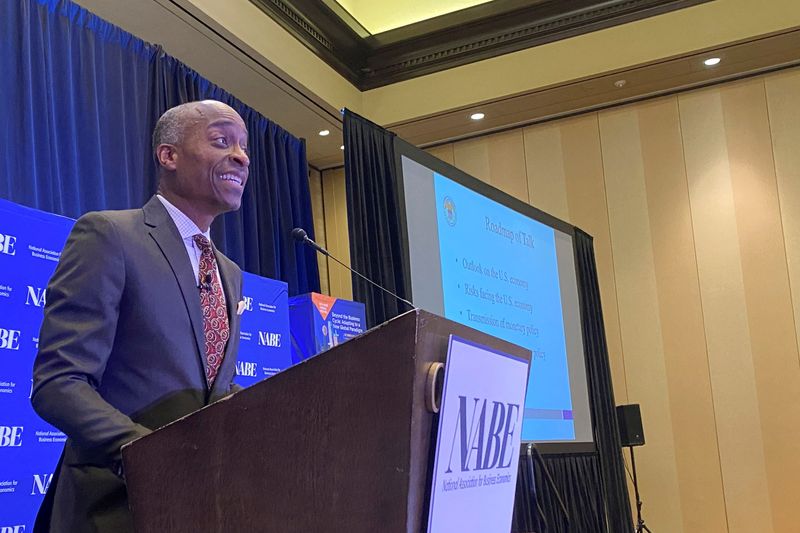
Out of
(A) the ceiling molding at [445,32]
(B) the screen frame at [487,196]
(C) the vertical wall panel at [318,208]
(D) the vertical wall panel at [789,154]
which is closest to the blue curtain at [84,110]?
(A) the ceiling molding at [445,32]

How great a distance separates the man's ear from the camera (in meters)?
1.50

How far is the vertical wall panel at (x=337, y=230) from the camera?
671 centimetres

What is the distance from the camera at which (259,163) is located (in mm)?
5781

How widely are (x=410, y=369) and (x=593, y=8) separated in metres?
5.02

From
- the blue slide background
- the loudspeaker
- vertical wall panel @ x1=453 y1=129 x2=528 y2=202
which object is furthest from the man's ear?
vertical wall panel @ x1=453 y1=129 x2=528 y2=202

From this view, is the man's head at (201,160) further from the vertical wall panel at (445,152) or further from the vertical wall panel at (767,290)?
the vertical wall panel at (445,152)

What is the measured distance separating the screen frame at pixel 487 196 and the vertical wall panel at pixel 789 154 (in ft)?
4.64

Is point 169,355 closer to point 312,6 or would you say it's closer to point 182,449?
point 182,449

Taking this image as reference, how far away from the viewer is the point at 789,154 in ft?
18.5

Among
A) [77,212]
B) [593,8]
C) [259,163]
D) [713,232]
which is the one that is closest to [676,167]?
[713,232]

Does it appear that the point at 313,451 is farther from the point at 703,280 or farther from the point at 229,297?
the point at 703,280

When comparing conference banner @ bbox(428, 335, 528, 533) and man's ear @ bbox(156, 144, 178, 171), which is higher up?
man's ear @ bbox(156, 144, 178, 171)

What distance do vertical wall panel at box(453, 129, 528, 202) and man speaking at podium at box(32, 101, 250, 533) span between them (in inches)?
196

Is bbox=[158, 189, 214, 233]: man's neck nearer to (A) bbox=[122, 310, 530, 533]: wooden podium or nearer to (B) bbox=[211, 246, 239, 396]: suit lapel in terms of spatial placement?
(B) bbox=[211, 246, 239, 396]: suit lapel
